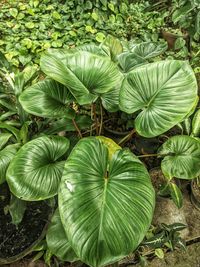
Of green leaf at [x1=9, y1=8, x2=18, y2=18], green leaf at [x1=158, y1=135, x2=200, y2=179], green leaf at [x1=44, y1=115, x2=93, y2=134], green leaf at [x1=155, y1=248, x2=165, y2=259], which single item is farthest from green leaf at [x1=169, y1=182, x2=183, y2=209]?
green leaf at [x1=9, y1=8, x2=18, y2=18]

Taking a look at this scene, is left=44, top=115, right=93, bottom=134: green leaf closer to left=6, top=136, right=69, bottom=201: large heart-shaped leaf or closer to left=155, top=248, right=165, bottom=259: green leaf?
left=6, top=136, right=69, bottom=201: large heart-shaped leaf

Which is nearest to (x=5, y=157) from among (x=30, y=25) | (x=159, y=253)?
(x=159, y=253)

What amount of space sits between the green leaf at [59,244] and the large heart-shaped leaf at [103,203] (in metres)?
0.35

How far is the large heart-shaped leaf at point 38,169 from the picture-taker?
1.41 m

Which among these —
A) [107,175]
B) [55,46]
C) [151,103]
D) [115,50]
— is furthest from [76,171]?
[55,46]

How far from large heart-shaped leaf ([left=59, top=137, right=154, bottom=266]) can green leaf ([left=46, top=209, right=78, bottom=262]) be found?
0.35 metres

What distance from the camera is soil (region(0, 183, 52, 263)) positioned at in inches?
70.3

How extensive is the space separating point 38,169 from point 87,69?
1.75ft

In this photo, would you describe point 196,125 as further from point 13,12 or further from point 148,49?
point 13,12

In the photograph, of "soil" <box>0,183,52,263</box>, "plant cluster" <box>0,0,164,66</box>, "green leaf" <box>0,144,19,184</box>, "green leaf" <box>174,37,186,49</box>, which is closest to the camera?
"green leaf" <box>0,144,19,184</box>

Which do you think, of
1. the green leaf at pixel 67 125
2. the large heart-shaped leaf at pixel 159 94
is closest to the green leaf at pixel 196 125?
the large heart-shaped leaf at pixel 159 94

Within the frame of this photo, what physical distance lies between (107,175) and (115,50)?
37.0 inches

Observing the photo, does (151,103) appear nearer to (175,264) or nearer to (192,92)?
(192,92)

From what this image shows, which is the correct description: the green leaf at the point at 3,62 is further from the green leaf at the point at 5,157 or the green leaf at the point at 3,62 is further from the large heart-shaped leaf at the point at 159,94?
the large heart-shaped leaf at the point at 159,94
